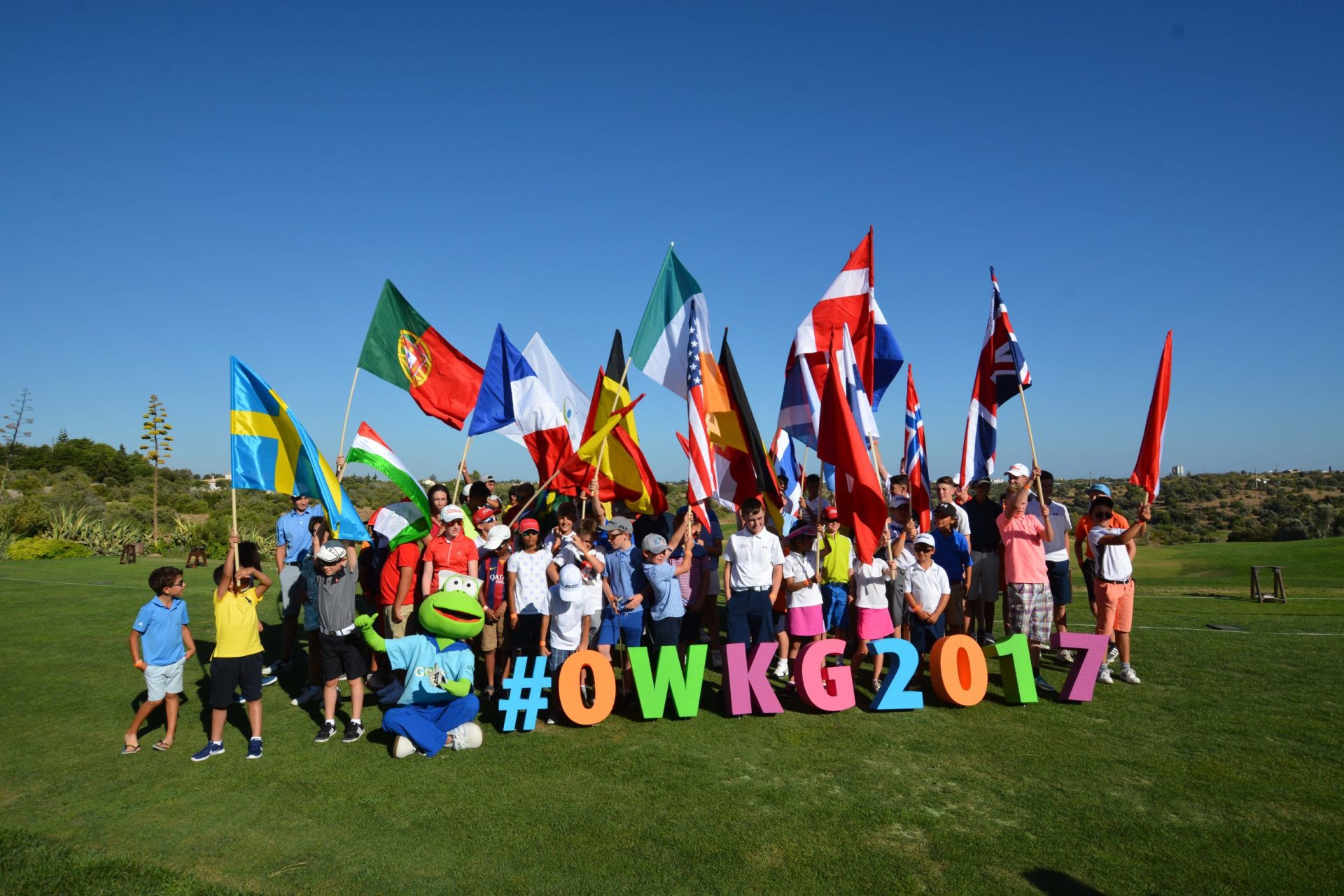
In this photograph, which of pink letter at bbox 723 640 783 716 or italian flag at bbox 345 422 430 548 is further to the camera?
italian flag at bbox 345 422 430 548

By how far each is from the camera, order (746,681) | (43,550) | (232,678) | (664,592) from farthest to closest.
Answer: (43,550) → (664,592) → (746,681) → (232,678)

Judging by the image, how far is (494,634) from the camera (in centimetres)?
834

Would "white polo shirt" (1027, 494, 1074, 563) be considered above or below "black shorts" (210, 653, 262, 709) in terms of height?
above

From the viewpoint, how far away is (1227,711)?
7.15 meters

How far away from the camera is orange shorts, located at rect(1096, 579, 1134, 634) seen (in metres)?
8.27

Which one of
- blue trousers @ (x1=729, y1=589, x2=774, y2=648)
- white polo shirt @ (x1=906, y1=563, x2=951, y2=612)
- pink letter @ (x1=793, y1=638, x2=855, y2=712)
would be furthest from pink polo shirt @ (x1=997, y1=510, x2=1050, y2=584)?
blue trousers @ (x1=729, y1=589, x2=774, y2=648)

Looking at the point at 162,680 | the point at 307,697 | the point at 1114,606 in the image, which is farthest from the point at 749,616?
the point at 162,680

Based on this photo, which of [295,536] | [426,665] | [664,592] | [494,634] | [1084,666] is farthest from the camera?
[295,536]

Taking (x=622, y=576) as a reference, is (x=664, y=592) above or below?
below

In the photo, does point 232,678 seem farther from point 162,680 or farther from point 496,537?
point 496,537

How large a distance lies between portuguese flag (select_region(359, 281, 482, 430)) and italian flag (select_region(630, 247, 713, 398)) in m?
2.54

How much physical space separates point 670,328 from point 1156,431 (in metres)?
5.88

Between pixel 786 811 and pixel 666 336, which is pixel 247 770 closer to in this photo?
pixel 786 811

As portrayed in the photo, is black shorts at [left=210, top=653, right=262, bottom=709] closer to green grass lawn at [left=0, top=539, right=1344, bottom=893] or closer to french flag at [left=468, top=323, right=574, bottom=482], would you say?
green grass lawn at [left=0, top=539, right=1344, bottom=893]
